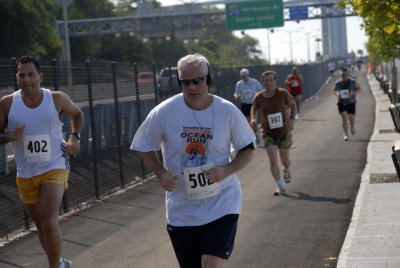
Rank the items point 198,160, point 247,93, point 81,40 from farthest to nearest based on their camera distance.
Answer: point 81,40, point 247,93, point 198,160

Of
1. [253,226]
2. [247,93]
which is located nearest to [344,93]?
[247,93]

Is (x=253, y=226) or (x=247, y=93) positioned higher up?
(x=247, y=93)

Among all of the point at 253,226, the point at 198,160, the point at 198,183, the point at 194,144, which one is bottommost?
the point at 253,226

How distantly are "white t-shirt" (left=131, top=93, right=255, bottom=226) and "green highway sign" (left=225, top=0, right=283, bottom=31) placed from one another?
61540mm

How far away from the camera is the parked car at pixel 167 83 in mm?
21312

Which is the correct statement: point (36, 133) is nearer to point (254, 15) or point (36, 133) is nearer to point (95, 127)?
point (95, 127)

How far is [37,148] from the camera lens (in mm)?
8508

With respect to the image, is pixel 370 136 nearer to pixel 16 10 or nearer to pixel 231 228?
pixel 231 228

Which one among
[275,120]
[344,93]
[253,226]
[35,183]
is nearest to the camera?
[35,183]

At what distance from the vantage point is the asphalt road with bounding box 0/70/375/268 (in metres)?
10.1

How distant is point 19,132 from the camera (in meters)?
8.49

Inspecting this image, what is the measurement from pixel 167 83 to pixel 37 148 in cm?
1355

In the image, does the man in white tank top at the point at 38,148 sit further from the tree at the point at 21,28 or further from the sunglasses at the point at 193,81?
the tree at the point at 21,28

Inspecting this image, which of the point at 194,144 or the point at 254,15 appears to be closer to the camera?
the point at 194,144
